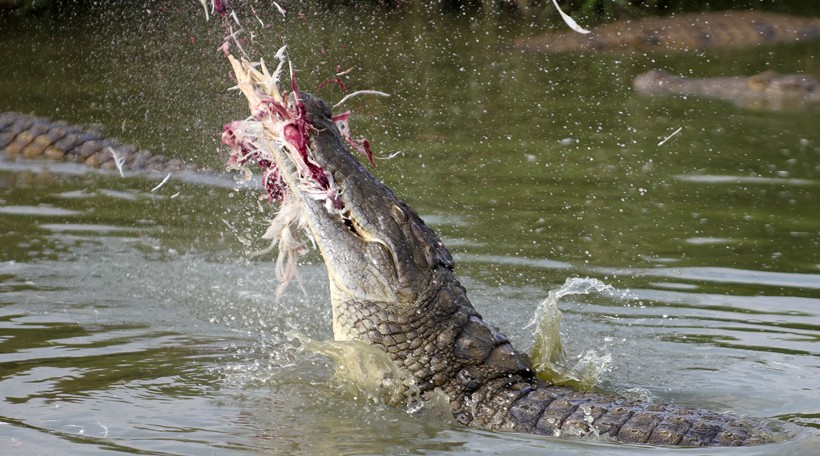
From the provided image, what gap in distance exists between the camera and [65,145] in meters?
9.88

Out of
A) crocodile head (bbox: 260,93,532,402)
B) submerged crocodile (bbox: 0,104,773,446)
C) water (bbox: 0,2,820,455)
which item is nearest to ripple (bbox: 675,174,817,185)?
water (bbox: 0,2,820,455)

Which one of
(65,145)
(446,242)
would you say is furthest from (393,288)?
(65,145)

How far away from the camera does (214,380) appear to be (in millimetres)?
5176

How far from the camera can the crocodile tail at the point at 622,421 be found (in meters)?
4.26

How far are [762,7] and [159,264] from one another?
13639 millimetres

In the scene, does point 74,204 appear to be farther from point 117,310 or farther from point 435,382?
point 435,382

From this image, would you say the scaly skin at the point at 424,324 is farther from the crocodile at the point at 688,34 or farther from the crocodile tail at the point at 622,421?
the crocodile at the point at 688,34

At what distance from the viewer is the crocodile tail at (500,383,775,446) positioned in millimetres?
4262

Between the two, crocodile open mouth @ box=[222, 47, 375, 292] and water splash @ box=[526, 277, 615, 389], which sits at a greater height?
crocodile open mouth @ box=[222, 47, 375, 292]

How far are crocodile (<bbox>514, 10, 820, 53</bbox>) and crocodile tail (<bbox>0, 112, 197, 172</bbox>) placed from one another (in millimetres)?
7161

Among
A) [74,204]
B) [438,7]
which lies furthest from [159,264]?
[438,7]

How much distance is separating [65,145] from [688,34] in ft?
31.3

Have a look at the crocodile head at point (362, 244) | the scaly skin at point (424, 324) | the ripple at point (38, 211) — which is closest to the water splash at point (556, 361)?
the scaly skin at point (424, 324)

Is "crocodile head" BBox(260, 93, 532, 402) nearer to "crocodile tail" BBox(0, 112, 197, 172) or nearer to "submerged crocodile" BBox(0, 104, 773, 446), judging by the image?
"submerged crocodile" BBox(0, 104, 773, 446)
